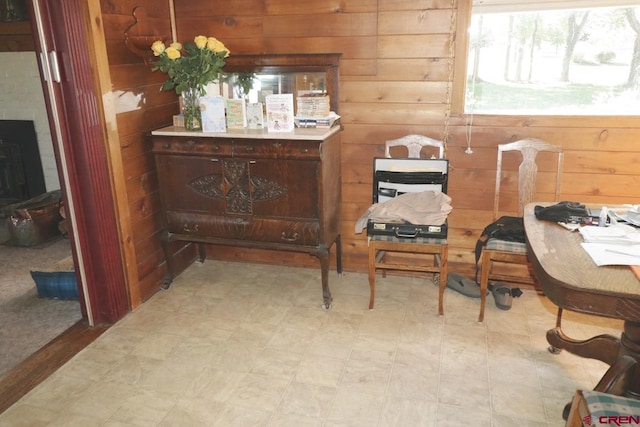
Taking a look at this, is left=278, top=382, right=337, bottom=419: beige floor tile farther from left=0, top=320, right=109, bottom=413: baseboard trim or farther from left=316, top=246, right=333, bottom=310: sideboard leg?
left=0, top=320, right=109, bottom=413: baseboard trim

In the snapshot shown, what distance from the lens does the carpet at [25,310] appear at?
270cm

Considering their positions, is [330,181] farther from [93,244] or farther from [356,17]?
[93,244]

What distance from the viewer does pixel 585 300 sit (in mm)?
1560

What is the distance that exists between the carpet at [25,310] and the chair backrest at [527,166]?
265 centimetres

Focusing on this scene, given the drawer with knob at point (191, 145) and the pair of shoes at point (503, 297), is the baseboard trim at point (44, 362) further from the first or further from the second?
the pair of shoes at point (503, 297)

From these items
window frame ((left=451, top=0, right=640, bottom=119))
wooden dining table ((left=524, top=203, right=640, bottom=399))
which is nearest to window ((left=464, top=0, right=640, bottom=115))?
window frame ((left=451, top=0, right=640, bottom=119))

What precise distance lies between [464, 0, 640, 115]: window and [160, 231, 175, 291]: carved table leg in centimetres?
205

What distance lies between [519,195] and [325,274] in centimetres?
123

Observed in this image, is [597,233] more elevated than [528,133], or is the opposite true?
[528,133]

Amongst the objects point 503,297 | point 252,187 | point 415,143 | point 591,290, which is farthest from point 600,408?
point 252,187

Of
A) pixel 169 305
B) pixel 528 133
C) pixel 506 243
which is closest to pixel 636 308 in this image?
pixel 506 243

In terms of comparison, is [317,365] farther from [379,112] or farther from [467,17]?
[467,17]

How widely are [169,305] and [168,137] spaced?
1.01 metres

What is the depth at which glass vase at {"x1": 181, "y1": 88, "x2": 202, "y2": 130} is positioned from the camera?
3.02 m
